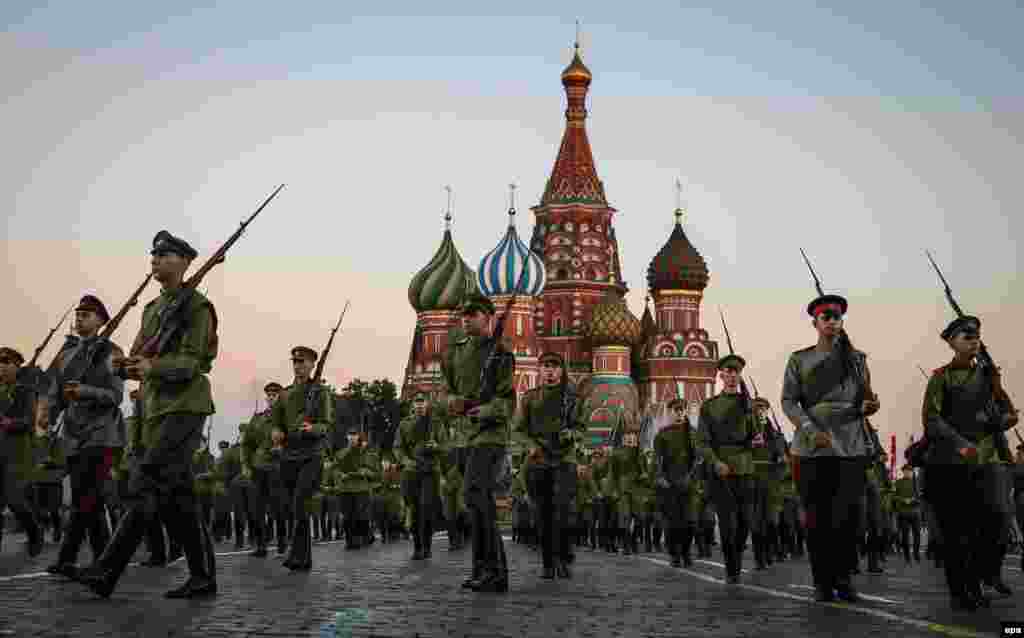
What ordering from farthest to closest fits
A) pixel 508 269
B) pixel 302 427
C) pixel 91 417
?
pixel 508 269, pixel 302 427, pixel 91 417

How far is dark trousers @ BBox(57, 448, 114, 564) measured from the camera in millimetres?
11977

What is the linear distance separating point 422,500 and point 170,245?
1105 cm

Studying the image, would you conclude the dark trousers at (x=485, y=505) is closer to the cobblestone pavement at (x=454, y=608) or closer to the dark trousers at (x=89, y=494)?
the cobblestone pavement at (x=454, y=608)

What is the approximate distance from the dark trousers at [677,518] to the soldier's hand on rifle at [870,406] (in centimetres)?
761

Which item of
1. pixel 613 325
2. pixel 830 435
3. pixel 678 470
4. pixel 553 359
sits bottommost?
pixel 830 435

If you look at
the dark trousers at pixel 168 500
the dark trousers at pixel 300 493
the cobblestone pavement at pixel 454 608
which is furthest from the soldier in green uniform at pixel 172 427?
the dark trousers at pixel 300 493

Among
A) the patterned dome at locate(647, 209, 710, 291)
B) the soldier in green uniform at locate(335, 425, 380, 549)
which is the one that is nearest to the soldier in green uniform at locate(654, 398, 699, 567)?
the soldier in green uniform at locate(335, 425, 380, 549)

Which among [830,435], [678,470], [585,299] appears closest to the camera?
[830,435]

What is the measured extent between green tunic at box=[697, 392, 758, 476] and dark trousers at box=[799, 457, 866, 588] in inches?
155

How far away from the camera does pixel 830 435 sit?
1121 cm

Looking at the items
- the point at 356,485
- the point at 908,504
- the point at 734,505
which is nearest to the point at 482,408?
the point at 734,505

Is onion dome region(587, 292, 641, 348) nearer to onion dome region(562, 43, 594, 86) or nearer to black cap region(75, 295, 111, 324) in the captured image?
onion dome region(562, 43, 594, 86)

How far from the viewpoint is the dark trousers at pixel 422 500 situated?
19.5 meters

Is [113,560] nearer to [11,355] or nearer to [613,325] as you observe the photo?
[11,355]
